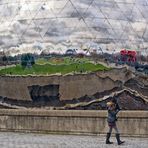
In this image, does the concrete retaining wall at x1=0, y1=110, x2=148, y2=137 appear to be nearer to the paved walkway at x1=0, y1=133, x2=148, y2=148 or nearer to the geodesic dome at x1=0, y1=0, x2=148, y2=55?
the paved walkway at x1=0, y1=133, x2=148, y2=148

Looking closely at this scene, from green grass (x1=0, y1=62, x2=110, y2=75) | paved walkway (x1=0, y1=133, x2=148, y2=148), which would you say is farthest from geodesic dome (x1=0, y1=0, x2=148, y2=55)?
paved walkway (x1=0, y1=133, x2=148, y2=148)

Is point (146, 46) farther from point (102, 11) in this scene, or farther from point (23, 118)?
point (23, 118)

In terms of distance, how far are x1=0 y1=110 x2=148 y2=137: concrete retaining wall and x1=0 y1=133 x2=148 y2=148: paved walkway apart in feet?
1.30

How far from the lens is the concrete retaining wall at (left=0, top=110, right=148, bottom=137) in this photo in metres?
17.4

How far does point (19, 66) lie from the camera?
2600 centimetres

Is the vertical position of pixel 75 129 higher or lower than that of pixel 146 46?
lower

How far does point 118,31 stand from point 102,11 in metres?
1.11

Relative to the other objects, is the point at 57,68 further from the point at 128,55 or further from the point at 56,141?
the point at 56,141

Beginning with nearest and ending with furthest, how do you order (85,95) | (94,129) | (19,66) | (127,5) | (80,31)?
(94,129), (85,95), (19,66), (80,31), (127,5)

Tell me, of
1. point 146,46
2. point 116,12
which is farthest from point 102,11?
point 146,46

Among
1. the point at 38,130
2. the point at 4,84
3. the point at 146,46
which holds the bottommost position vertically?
the point at 38,130

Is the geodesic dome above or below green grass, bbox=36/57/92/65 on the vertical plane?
above

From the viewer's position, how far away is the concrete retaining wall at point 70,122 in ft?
57.1

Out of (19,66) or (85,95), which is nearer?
(85,95)
